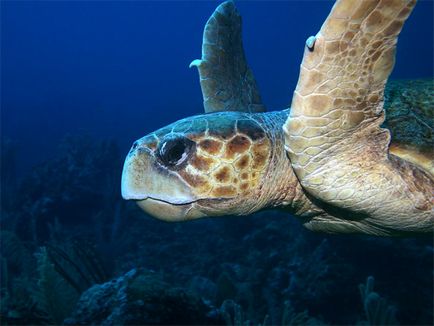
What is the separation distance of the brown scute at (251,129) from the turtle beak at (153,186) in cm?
40

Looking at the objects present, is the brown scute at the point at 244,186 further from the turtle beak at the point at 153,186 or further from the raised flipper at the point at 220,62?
the raised flipper at the point at 220,62

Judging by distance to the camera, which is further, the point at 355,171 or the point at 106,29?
the point at 106,29

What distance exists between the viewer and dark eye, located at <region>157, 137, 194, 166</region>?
149 cm

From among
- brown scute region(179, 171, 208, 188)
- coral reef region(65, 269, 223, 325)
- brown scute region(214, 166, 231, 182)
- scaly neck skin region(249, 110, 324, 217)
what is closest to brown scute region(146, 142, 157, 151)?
brown scute region(179, 171, 208, 188)

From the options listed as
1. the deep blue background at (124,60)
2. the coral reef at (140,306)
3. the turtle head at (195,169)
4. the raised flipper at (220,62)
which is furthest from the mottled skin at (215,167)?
the deep blue background at (124,60)

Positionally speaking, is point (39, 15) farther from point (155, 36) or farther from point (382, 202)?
point (382, 202)

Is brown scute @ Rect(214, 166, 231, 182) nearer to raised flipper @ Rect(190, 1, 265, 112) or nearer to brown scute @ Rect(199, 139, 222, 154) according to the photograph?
brown scute @ Rect(199, 139, 222, 154)

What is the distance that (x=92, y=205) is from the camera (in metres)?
7.26

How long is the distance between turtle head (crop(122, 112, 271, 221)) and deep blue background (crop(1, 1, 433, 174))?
17276 mm

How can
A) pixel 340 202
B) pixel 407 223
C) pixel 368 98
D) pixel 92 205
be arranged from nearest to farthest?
pixel 368 98, pixel 340 202, pixel 407 223, pixel 92 205

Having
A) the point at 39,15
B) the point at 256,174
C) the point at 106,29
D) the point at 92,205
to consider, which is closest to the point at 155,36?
the point at 106,29

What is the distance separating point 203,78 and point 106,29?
95.0m

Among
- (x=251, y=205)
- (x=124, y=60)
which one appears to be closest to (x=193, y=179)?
(x=251, y=205)

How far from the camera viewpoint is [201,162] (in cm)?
150
